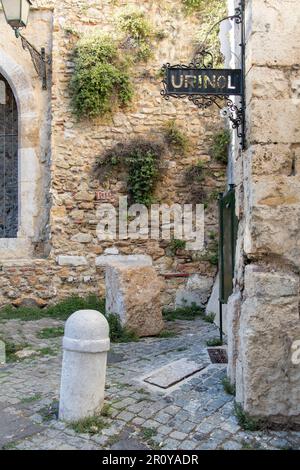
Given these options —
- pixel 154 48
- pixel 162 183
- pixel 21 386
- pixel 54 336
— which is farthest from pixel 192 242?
pixel 21 386

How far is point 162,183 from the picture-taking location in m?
7.27

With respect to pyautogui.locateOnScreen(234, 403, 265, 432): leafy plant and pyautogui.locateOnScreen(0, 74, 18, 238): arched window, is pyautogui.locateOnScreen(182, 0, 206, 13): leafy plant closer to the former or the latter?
pyautogui.locateOnScreen(0, 74, 18, 238): arched window

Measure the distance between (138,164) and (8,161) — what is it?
295 cm

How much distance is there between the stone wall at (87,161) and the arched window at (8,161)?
1.14m

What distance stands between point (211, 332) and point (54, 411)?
2883mm

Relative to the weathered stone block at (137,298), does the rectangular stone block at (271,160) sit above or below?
above

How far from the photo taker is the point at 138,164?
279 inches

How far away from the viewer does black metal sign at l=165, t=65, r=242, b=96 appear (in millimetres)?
3289

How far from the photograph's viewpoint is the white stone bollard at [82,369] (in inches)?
114

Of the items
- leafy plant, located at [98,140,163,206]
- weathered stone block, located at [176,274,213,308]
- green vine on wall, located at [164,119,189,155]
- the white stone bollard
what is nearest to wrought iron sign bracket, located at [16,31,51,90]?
leafy plant, located at [98,140,163,206]

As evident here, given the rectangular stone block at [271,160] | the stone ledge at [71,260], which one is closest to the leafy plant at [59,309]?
the stone ledge at [71,260]

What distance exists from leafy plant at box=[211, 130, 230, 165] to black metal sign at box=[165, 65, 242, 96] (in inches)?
155

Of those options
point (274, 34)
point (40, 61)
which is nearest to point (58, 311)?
point (40, 61)

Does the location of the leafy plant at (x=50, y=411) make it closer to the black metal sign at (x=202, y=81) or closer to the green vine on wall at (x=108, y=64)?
the black metal sign at (x=202, y=81)
